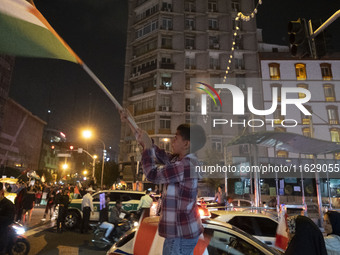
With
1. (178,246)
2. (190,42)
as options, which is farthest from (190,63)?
(178,246)

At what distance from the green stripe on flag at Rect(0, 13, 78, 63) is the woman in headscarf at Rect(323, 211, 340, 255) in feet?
14.2

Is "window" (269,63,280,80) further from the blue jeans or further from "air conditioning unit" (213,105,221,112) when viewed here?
the blue jeans

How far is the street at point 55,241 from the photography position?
29.7 ft

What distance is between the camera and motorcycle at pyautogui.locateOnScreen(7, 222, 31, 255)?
6965 mm

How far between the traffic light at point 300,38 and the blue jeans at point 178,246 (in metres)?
6.43

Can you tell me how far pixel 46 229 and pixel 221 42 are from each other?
39125mm

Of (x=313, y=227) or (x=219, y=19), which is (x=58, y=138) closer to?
(x=219, y=19)

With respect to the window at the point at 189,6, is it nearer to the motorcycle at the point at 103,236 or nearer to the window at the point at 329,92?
the window at the point at 329,92

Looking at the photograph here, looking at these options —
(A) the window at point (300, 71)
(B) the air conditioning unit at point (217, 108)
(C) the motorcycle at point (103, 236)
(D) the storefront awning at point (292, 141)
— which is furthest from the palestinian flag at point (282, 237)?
(A) the window at point (300, 71)

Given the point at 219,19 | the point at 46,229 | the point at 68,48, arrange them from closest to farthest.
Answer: the point at 68,48
the point at 46,229
the point at 219,19

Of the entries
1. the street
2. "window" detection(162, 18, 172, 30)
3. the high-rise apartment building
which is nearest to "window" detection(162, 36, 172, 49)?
the high-rise apartment building

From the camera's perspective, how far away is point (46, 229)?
523 inches

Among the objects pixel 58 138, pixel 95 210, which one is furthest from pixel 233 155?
pixel 58 138

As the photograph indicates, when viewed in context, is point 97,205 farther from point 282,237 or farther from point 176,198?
point 176,198
